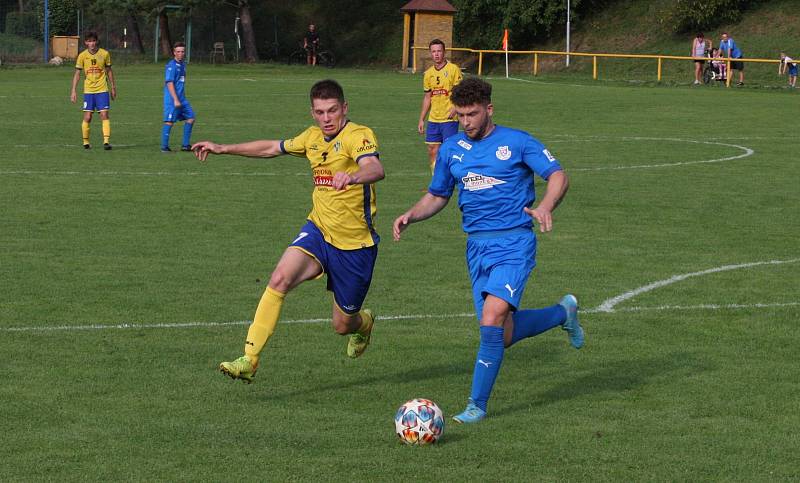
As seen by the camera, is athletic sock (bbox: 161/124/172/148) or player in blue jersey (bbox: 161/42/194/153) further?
athletic sock (bbox: 161/124/172/148)

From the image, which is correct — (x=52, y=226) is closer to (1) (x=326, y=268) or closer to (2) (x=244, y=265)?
(2) (x=244, y=265)

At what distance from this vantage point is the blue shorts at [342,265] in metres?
8.80

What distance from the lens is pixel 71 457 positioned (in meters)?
Result: 7.10

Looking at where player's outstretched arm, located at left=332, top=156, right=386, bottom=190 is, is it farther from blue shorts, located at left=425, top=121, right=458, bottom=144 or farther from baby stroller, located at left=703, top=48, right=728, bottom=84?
baby stroller, located at left=703, top=48, right=728, bottom=84

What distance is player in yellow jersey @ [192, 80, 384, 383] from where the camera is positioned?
8648 mm

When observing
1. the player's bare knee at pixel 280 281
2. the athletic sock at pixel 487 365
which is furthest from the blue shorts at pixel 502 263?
the player's bare knee at pixel 280 281

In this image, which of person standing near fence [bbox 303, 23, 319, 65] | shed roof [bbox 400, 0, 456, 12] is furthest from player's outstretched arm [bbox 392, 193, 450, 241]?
person standing near fence [bbox 303, 23, 319, 65]

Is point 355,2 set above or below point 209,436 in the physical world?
above

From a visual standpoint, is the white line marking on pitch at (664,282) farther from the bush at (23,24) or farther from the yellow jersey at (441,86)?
the bush at (23,24)

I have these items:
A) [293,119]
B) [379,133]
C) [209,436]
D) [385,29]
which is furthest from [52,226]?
[385,29]

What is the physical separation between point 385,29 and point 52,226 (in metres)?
61.4

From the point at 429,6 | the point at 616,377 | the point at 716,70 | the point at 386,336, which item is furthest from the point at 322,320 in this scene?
the point at 429,6

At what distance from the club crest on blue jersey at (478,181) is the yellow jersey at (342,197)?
32.1 inches

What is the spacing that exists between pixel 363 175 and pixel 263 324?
3.79ft
